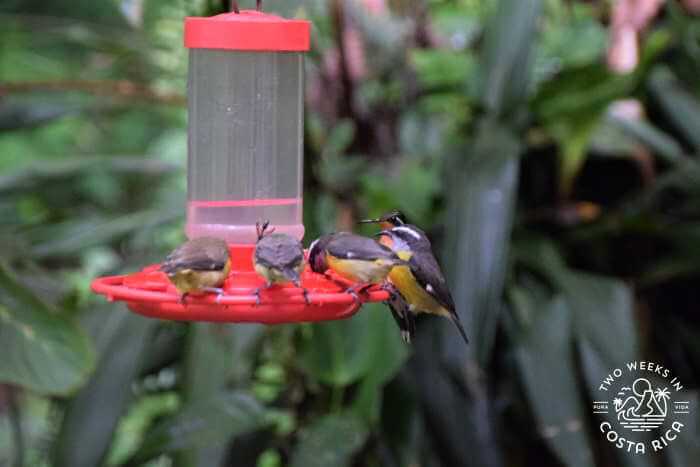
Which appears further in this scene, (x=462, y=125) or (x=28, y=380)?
(x=462, y=125)

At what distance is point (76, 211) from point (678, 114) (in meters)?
2.65

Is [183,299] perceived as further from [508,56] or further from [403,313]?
[508,56]

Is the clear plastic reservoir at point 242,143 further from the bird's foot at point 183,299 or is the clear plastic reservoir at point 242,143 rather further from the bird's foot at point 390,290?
the bird's foot at point 183,299

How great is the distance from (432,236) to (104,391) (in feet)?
3.90

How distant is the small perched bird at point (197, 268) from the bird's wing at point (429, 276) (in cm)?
48

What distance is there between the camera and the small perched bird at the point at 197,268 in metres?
1.86

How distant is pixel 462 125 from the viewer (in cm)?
438

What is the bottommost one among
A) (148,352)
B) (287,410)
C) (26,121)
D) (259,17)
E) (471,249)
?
(287,410)

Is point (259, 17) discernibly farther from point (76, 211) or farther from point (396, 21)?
point (76, 211)

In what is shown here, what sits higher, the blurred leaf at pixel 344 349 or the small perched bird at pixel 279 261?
the small perched bird at pixel 279 261

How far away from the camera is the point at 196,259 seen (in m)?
1.88

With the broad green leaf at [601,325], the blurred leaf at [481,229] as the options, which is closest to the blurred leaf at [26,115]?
the blurred leaf at [481,229]

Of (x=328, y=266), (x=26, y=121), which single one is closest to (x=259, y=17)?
(x=328, y=266)

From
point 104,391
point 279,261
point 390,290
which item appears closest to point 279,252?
point 279,261
